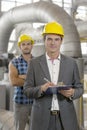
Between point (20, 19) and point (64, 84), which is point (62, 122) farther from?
point (20, 19)

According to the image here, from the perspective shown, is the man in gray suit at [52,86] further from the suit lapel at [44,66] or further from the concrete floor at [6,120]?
the concrete floor at [6,120]

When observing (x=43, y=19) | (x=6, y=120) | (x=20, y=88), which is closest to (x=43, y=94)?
(x=20, y=88)

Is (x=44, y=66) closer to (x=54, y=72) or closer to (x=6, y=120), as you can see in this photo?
(x=54, y=72)

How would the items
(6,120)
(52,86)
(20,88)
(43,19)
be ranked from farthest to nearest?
(43,19) → (6,120) → (20,88) → (52,86)

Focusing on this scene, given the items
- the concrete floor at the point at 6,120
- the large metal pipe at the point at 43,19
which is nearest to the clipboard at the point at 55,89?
the concrete floor at the point at 6,120

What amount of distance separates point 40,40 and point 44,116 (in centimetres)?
501

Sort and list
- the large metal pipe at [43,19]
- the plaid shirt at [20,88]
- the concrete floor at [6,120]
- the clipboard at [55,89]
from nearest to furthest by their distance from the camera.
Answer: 1. the clipboard at [55,89]
2. the plaid shirt at [20,88]
3. the concrete floor at [6,120]
4. the large metal pipe at [43,19]

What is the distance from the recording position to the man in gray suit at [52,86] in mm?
2037

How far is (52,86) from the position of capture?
199 cm

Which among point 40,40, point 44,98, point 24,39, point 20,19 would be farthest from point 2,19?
point 44,98

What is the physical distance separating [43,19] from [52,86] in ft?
13.3

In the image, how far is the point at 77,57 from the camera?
5.30 m

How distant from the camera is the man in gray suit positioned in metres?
2.04

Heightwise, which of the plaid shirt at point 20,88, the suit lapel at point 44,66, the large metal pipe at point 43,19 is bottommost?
the plaid shirt at point 20,88
